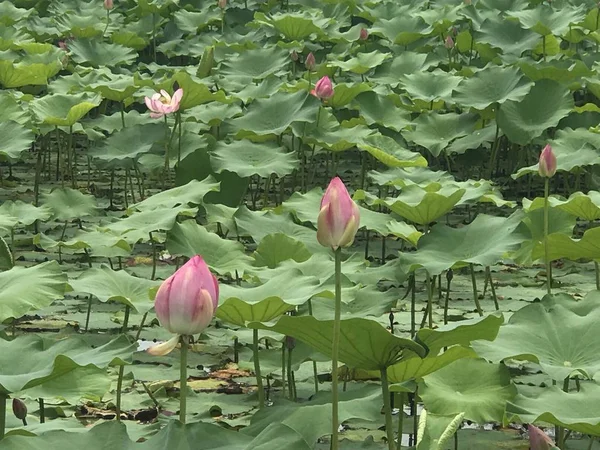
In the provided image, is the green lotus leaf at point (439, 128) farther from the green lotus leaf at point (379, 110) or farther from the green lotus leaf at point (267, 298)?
the green lotus leaf at point (267, 298)

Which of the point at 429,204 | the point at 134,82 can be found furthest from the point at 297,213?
the point at 134,82

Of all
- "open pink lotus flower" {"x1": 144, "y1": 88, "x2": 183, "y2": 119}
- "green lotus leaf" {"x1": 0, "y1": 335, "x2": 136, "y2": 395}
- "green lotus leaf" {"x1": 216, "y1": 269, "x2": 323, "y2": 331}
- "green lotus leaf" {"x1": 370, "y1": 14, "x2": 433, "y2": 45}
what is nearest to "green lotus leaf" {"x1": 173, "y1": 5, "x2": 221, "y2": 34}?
"green lotus leaf" {"x1": 370, "y1": 14, "x2": 433, "y2": 45}

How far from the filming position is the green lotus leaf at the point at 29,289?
2.09 m

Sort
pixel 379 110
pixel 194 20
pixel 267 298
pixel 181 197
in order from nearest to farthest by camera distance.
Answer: pixel 267 298, pixel 181 197, pixel 379 110, pixel 194 20

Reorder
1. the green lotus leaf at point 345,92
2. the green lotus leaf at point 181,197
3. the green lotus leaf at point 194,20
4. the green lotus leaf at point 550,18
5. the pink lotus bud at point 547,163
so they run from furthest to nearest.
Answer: the green lotus leaf at point 194,20, the green lotus leaf at point 550,18, the green lotus leaf at point 345,92, the green lotus leaf at point 181,197, the pink lotus bud at point 547,163

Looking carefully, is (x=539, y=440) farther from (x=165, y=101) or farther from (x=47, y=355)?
(x=165, y=101)

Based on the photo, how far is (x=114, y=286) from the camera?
7.38ft

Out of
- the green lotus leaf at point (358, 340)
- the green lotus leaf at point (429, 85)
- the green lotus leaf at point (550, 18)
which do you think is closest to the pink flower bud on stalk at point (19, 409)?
the green lotus leaf at point (358, 340)

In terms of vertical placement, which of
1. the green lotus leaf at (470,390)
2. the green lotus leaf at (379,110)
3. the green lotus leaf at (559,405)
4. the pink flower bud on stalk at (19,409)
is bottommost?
the pink flower bud on stalk at (19,409)

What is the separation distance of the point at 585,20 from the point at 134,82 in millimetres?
2245

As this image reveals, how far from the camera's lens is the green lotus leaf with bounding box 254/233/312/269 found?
2453 mm

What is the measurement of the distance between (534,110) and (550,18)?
1347 millimetres

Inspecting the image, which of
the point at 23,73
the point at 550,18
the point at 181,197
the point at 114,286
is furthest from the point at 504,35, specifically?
the point at 114,286

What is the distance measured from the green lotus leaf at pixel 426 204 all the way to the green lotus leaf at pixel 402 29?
3111mm
